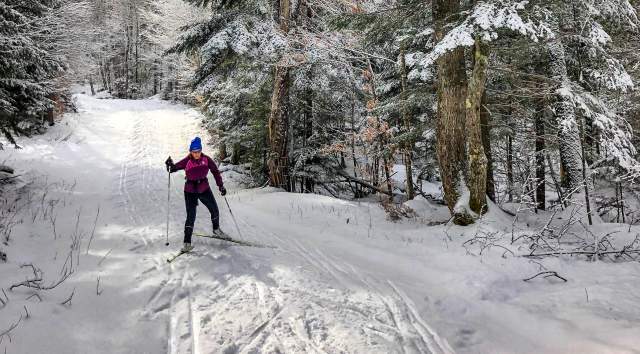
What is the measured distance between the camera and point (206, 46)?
13.3 meters

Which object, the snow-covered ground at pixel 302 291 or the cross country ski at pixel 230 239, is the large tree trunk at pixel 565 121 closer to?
the snow-covered ground at pixel 302 291

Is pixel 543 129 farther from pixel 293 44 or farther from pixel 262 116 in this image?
pixel 262 116

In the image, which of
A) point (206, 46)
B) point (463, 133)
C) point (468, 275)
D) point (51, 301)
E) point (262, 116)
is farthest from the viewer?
point (262, 116)

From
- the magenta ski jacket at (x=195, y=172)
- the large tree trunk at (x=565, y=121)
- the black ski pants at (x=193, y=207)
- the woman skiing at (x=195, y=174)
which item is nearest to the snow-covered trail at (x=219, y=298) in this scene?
the black ski pants at (x=193, y=207)

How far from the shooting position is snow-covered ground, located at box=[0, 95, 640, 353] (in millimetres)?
4414

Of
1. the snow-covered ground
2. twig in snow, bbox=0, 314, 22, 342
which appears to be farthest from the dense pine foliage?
twig in snow, bbox=0, 314, 22, 342

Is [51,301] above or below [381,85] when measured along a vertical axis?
below

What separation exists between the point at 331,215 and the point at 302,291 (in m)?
5.03

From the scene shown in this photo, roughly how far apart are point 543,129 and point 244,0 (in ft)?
35.0

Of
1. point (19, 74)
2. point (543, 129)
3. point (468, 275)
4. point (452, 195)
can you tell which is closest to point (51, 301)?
point (468, 275)

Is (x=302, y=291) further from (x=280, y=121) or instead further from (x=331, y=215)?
(x=280, y=121)

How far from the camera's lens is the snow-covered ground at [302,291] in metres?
4.41

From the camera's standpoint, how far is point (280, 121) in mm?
14461

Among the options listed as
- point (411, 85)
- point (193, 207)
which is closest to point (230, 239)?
point (193, 207)
